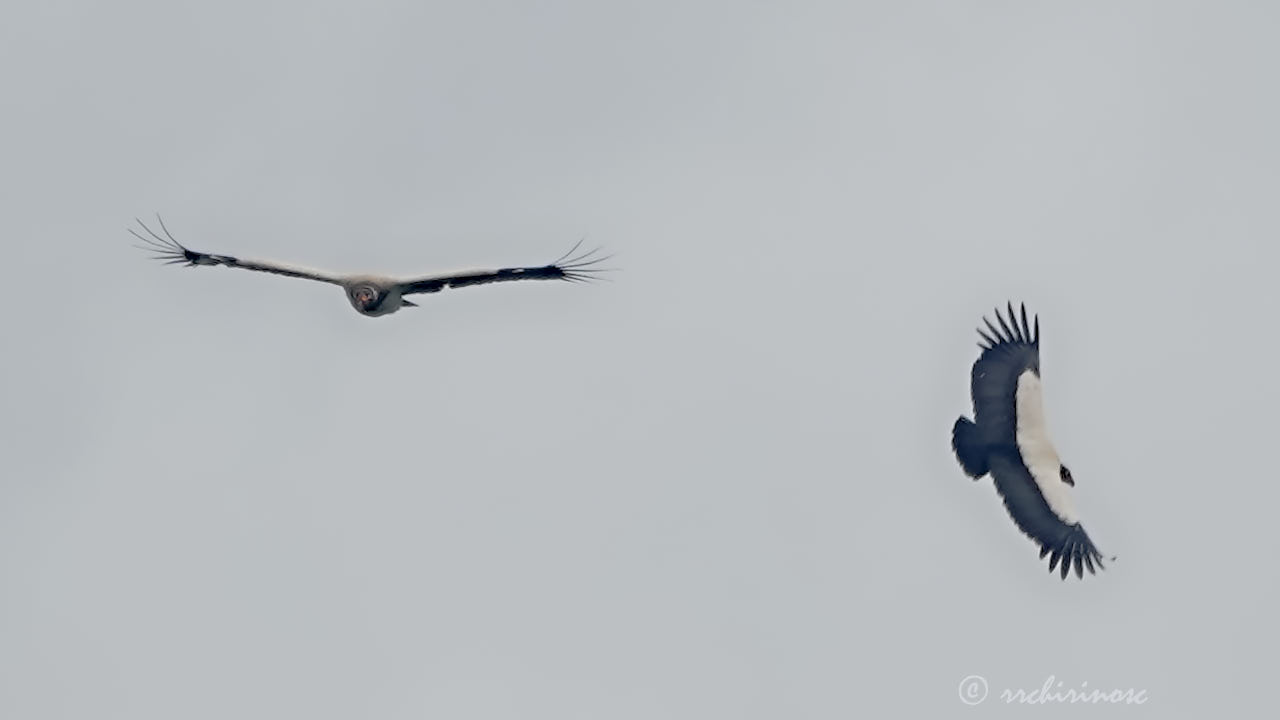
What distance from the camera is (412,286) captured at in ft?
188

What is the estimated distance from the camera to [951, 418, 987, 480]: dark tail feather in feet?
185

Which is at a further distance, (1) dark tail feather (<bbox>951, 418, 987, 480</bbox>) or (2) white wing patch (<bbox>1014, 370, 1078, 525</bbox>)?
(1) dark tail feather (<bbox>951, 418, 987, 480</bbox>)

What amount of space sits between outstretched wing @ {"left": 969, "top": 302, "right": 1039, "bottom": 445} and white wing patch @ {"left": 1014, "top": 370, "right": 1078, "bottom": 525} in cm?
17

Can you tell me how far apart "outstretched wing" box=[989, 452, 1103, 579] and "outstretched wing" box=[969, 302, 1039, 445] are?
0.76m

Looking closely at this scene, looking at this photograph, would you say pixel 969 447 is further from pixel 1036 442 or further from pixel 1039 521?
pixel 1039 521

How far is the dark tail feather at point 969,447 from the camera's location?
56.4 m

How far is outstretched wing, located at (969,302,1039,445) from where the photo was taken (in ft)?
185

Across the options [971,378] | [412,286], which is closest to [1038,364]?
[971,378]

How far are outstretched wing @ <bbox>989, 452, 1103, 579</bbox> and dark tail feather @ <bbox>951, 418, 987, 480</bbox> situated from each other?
12.0 inches

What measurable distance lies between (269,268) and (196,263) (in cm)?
261

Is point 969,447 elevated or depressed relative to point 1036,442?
depressed

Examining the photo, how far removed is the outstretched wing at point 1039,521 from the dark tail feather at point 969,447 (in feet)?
1.00

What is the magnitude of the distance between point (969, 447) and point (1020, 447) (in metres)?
1.22

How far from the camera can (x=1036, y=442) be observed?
185 ft
